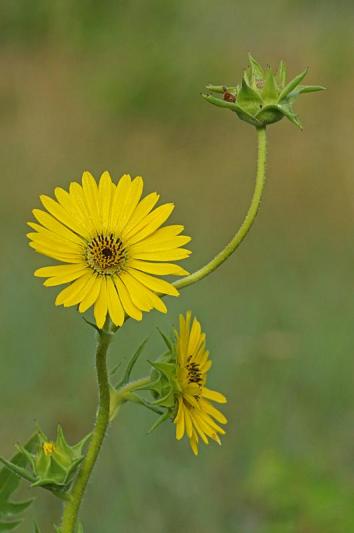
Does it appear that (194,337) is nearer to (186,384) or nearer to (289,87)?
(186,384)

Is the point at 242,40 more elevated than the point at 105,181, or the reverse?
the point at 242,40

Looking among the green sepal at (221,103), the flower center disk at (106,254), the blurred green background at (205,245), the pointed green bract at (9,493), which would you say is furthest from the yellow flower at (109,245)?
the blurred green background at (205,245)

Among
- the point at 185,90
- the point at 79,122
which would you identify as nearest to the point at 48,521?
the point at 79,122

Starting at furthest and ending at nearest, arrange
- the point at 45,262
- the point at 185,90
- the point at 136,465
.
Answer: the point at 185,90 < the point at 45,262 < the point at 136,465

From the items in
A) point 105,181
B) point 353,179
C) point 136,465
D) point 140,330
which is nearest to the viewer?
point 105,181

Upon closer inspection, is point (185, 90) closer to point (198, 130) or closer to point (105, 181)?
point (198, 130)
